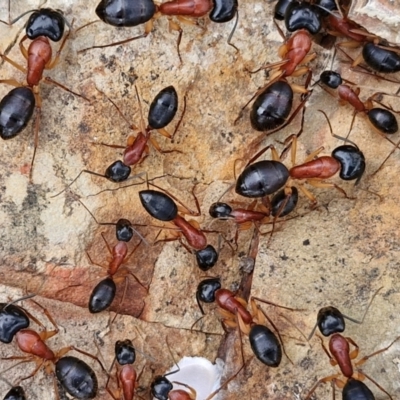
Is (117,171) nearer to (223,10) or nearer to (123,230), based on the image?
(123,230)

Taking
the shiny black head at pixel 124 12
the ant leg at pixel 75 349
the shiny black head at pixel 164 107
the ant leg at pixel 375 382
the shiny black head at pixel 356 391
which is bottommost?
the ant leg at pixel 75 349

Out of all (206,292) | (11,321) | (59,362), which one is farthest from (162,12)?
(59,362)

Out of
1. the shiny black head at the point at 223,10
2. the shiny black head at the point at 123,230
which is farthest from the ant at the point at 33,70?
the shiny black head at the point at 223,10

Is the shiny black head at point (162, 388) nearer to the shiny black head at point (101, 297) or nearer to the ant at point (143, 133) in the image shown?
the shiny black head at point (101, 297)

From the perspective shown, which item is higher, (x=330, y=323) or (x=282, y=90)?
(x=282, y=90)

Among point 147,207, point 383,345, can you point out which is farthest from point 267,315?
point 147,207

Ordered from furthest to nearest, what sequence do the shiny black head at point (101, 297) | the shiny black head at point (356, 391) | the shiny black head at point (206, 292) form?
1. the shiny black head at point (206, 292)
2. the shiny black head at point (101, 297)
3. the shiny black head at point (356, 391)
